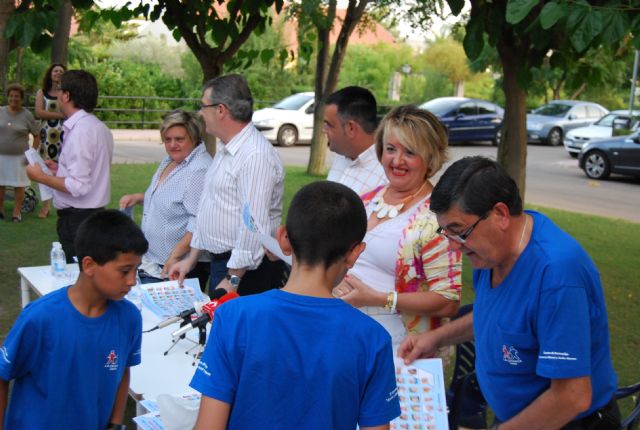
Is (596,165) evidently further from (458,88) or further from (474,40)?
(458,88)

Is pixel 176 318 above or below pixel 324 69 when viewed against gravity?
below

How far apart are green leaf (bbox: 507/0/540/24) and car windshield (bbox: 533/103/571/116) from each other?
23.8m

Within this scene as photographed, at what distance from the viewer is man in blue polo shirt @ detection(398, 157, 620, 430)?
7.50 ft

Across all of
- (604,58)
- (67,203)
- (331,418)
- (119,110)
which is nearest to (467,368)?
(331,418)

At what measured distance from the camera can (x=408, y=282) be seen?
3.28 meters

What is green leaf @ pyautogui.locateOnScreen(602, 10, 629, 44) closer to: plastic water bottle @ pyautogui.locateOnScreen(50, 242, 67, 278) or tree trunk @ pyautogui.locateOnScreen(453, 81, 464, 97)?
plastic water bottle @ pyautogui.locateOnScreen(50, 242, 67, 278)

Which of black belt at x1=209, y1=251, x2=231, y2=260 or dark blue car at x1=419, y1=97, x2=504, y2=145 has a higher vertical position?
black belt at x1=209, y1=251, x2=231, y2=260

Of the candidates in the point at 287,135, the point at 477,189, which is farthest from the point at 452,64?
the point at 477,189

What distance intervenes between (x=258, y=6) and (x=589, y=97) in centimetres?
3088

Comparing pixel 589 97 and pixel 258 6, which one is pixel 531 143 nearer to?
pixel 589 97

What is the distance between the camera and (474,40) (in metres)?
4.92

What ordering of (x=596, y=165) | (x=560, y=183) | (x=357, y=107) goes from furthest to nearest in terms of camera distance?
1. (x=596, y=165)
2. (x=560, y=183)
3. (x=357, y=107)

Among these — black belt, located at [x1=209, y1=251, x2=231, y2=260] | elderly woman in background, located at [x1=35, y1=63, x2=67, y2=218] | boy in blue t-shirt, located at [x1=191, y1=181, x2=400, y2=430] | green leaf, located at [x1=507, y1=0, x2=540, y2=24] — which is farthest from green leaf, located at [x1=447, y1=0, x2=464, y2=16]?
elderly woman in background, located at [x1=35, y1=63, x2=67, y2=218]

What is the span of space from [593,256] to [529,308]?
737 cm
